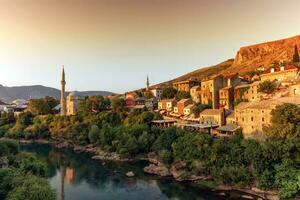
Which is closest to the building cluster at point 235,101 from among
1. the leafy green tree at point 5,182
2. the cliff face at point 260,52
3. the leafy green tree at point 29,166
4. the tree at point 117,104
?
the tree at point 117,104

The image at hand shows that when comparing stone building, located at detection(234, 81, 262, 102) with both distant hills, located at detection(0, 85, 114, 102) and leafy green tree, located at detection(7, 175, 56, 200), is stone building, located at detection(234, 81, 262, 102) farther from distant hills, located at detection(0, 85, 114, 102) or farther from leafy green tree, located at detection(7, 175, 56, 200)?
distant hills, located at detection(0, 85, 114, 102)

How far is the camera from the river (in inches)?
944

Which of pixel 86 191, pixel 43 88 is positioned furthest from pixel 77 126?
pixel 43 88

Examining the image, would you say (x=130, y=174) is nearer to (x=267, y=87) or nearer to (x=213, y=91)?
(x=213, y=91)

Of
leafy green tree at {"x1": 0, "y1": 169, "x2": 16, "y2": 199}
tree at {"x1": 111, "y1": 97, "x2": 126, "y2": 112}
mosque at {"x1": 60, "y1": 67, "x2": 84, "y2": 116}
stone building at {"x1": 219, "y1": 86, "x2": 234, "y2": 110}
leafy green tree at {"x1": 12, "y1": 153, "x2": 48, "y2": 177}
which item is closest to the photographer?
leafy green tree at {"x1": 0, "y1": 169, "x2": 16, "y2": 199}

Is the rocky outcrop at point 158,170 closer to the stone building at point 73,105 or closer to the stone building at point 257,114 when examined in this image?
the stone building at point 257,114

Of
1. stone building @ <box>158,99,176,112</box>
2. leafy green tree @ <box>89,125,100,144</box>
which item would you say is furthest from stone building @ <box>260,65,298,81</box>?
leafy green tree @ <box>89,125,100,144</box>

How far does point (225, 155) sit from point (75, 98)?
4296 centimetres

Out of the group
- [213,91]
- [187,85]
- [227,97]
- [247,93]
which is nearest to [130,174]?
[227,97]

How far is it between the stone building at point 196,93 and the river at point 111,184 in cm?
1437

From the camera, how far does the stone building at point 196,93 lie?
146 ft

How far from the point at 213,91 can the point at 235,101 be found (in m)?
3.70

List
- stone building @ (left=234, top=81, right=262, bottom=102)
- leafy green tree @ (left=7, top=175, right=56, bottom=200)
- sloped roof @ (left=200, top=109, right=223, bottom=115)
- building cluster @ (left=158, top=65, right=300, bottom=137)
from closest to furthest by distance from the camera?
1. leafy green tree @ (left=7, top=175, right=56, bottom=200)
2. building cluster @ (left=158, top=65, right=300, bottom=137)
3. sloped roof @ (left=200, top=109, right=223, bottom=115)
4. stone building @ (left=234, top=81, right=262, bottom=102)

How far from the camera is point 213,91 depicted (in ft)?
134
